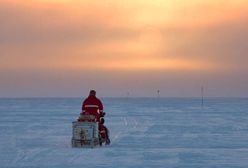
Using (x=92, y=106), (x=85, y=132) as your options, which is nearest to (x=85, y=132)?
(x=85, y=132)

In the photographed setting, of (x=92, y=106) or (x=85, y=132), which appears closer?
(x=85, y=132)

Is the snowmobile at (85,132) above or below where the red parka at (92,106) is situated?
below

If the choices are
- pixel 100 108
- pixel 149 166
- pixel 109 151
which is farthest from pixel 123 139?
pixel 149 166

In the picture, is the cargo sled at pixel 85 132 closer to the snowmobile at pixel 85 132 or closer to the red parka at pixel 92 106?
the snowmobile at pixel 85 132

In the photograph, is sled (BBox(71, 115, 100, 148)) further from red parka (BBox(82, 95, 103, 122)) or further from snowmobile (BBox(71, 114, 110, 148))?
red parka (BBox(82, 95, 103, 122))

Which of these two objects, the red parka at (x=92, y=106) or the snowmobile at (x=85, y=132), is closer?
the snowmobile at (x=85, y=132)

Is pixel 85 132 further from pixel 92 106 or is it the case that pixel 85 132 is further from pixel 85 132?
pixel 92 106

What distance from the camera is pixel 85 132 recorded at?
1823 cm

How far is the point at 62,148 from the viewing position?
17734mm

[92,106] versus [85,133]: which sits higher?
[92,106]

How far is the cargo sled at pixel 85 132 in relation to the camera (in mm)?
18172

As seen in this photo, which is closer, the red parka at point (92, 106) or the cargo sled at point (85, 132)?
the cargo sled at point (85, 132)

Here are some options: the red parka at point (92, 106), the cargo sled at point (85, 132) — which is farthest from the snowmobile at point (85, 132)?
the red parka at point (92, 106)

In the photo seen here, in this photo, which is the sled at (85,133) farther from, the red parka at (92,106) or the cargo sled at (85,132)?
the red parka at (92,106)
